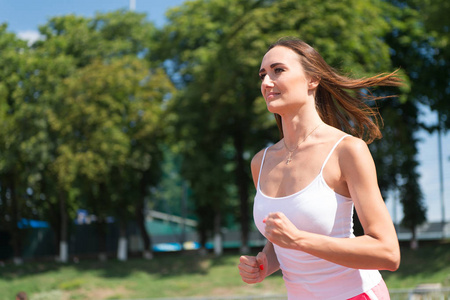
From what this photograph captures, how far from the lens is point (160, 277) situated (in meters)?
26.6

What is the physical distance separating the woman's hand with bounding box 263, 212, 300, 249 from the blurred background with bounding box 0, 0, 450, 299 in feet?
74.5

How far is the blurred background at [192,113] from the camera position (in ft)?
86.0

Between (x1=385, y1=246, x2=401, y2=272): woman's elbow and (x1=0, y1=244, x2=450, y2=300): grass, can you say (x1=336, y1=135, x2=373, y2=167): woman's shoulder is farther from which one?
(x1=0, y1=244, x2=450, y2=300): grass

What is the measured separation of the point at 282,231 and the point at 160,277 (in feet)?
83.3

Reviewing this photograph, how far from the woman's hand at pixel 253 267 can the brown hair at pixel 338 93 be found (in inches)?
27.5

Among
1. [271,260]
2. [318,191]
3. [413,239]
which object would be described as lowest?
[413,239]

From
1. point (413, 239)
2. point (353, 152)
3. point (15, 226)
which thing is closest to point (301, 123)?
point (353, 152)

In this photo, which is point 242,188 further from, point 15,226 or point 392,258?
point 392,258

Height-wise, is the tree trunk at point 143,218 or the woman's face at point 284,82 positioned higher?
the woman's face at point 284,82

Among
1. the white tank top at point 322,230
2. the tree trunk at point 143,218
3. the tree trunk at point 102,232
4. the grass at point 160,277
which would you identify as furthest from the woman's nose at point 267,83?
the tree trunk at point 102,232

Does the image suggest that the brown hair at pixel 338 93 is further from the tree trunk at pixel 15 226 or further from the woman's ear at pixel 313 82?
the tree trunk at pixel 15 226

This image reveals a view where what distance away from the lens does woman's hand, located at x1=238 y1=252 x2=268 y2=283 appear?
8.00ft

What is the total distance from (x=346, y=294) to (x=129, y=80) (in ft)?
90.7

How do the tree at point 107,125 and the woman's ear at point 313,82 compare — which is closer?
the woman's ear at point 313,82
